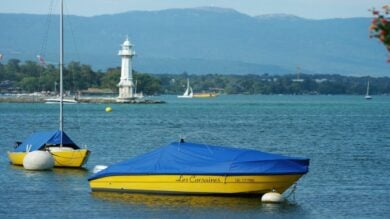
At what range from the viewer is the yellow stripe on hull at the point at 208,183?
36531 millimetres

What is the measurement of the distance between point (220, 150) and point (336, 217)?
4950 mm

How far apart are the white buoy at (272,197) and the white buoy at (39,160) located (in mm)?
14238

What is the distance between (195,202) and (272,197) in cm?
273

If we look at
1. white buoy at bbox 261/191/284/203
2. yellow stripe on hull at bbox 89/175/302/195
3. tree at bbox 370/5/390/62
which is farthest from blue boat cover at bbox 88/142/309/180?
tree at bbox 370/5/390/62

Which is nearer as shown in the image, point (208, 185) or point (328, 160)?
point (208, 185)

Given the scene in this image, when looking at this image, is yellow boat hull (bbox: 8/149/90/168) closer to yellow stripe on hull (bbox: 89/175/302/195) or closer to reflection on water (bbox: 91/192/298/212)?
reflection on water (bbox: 91/192/298/212)

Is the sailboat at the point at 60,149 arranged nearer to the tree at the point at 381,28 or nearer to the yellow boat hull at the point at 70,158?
the yellow boat hull at the point at 70,158

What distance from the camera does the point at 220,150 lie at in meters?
37.5

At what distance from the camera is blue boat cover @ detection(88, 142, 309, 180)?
119 feet

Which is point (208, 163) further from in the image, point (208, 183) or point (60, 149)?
point (60, 149)

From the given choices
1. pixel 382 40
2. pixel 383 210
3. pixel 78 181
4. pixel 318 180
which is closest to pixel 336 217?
pixel 383 210

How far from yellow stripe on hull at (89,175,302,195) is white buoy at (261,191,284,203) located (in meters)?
0.25

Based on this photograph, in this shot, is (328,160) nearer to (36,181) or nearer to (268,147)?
(268,147)

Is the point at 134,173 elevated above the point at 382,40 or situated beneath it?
situated beneath
